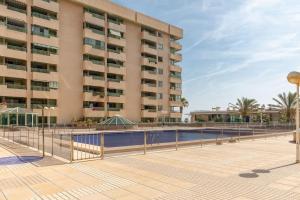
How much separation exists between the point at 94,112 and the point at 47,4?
1939 centimetres

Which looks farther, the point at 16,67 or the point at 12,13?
the point at 16,67

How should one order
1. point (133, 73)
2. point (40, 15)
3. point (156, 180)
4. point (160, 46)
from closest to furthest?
point (156, 180) → point (40, 15) → point (133, 73) → point (160, 46)

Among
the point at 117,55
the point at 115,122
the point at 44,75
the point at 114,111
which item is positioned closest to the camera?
the point at 115,122

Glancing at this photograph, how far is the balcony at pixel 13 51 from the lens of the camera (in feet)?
121

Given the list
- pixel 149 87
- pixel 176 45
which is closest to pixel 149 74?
pixel 149 87

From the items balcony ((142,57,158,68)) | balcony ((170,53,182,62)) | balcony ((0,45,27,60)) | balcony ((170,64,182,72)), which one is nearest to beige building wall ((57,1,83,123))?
balcony ((0,45,27,60))

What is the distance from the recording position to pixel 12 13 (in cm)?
3803

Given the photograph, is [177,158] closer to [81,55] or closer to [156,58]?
[81,55]

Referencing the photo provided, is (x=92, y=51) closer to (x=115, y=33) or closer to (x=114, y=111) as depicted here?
(x=115, y=33)

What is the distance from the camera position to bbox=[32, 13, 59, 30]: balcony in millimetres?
40344

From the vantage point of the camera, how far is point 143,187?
7.15 metres

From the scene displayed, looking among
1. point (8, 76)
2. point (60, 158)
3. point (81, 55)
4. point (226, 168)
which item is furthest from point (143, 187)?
point (81, 55)

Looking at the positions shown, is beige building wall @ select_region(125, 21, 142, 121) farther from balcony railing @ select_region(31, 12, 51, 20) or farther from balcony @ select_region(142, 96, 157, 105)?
balcony railing @ select_region(31, 12, 51, 20)

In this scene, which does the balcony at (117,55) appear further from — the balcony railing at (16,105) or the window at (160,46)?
the balcony railing at (16,105)
